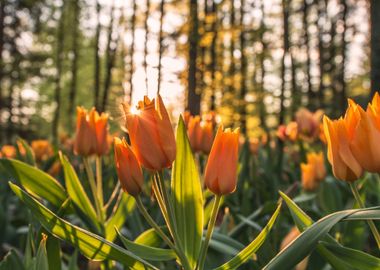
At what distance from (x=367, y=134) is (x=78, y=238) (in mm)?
628

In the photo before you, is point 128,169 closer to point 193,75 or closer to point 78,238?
point 78,238

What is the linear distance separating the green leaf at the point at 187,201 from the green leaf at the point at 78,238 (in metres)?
0.14

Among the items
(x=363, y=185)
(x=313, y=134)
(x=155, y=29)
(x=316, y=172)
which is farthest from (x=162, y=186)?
(x=155, y=29)

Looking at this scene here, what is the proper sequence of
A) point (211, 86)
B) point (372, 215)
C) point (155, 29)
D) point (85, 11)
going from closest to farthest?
point (372, 215), point (211, 86), point (155, 29), point (85, 11)

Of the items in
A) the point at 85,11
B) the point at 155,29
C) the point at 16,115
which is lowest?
the point at 16,115

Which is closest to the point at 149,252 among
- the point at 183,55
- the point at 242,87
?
the point at 183,55

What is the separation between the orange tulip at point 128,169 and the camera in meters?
1.13

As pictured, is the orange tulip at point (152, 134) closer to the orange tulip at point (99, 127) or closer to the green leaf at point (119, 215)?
the green leaf at point (119, 215)

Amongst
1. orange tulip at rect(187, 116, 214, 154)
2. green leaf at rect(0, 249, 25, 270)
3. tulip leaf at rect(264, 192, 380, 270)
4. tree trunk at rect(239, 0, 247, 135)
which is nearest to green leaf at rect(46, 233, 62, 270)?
green leaf at rect(0, 249, 25, 270)

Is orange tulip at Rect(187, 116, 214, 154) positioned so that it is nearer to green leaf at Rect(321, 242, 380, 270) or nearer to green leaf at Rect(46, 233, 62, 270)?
green leaf at Rect(46, 233, 62, 270)

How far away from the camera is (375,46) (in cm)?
259

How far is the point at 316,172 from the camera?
2498mm

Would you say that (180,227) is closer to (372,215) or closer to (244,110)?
(372,215)

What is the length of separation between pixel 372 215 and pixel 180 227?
0.45 m
